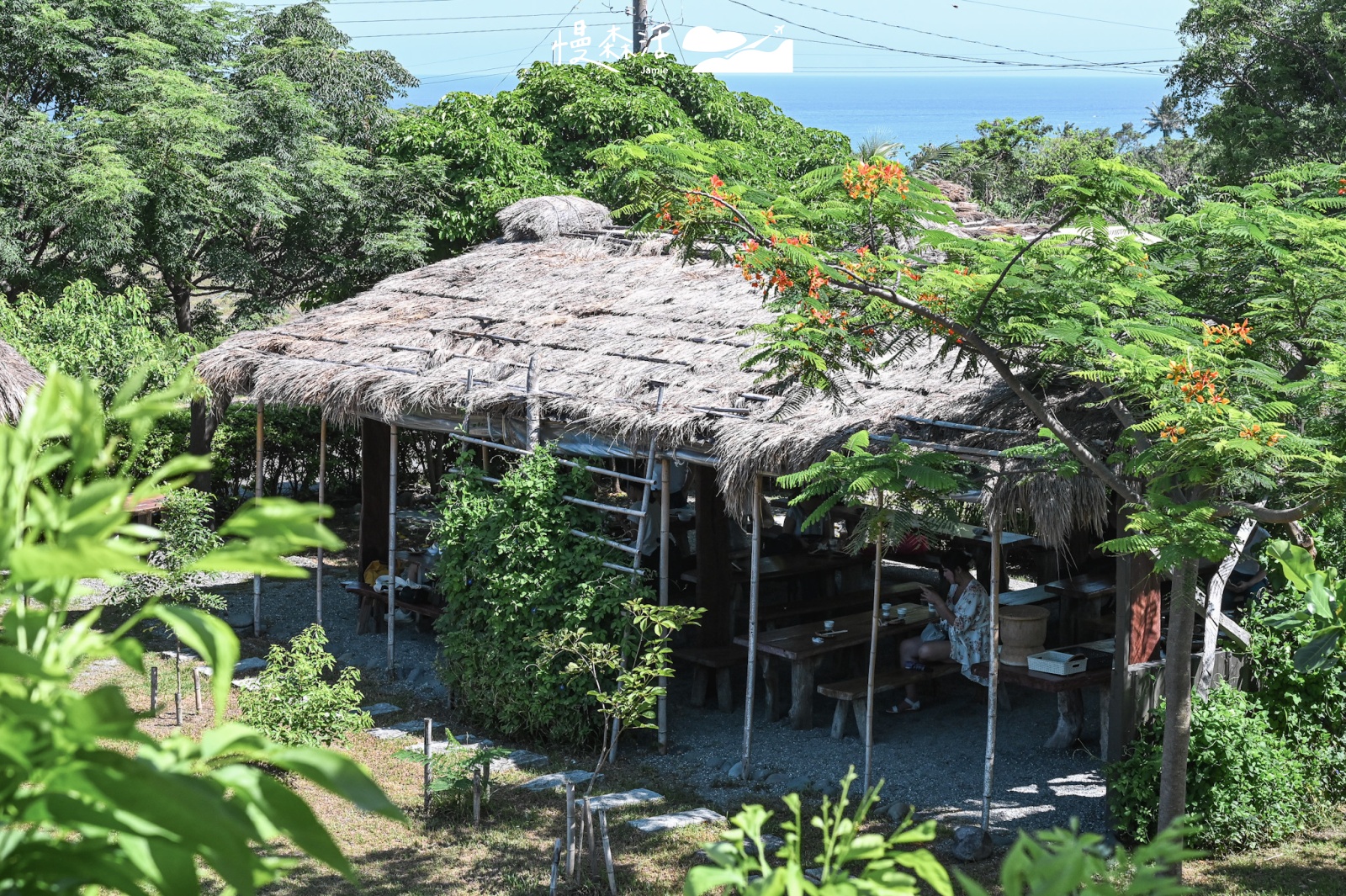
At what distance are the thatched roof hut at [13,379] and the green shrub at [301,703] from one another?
428cm

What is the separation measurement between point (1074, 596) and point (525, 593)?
4.36 m

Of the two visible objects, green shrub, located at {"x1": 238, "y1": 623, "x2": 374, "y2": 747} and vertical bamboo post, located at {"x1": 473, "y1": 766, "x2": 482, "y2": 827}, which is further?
green shrub, located at {"x1": 238, "y1": 623, "x2": 374, "y2": 747}

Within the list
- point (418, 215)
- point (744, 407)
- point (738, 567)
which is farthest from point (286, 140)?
point (744, 407)

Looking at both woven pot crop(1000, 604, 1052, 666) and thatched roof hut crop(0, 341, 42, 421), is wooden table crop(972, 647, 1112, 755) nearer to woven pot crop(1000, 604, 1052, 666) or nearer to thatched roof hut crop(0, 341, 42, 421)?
woven pot crop(1000, 604, 1052, 666)

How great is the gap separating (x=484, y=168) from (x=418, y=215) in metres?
1.17

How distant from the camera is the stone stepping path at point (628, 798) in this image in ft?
25.8

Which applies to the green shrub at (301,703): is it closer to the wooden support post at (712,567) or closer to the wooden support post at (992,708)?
the wooden support post at (712,567)

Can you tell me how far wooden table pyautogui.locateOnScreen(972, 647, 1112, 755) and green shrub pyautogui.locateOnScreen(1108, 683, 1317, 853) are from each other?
82cm

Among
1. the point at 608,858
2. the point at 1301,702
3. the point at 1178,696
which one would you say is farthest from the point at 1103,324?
the point at 608,858

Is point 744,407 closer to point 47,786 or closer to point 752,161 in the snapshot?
point 47,786

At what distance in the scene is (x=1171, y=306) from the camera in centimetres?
614

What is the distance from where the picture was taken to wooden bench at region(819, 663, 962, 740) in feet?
28.5

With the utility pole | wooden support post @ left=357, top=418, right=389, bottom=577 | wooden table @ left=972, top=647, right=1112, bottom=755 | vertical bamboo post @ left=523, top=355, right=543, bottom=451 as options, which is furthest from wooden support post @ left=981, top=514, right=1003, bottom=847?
the utility pole

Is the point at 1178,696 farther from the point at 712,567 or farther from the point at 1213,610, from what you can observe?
the point at 712,567
